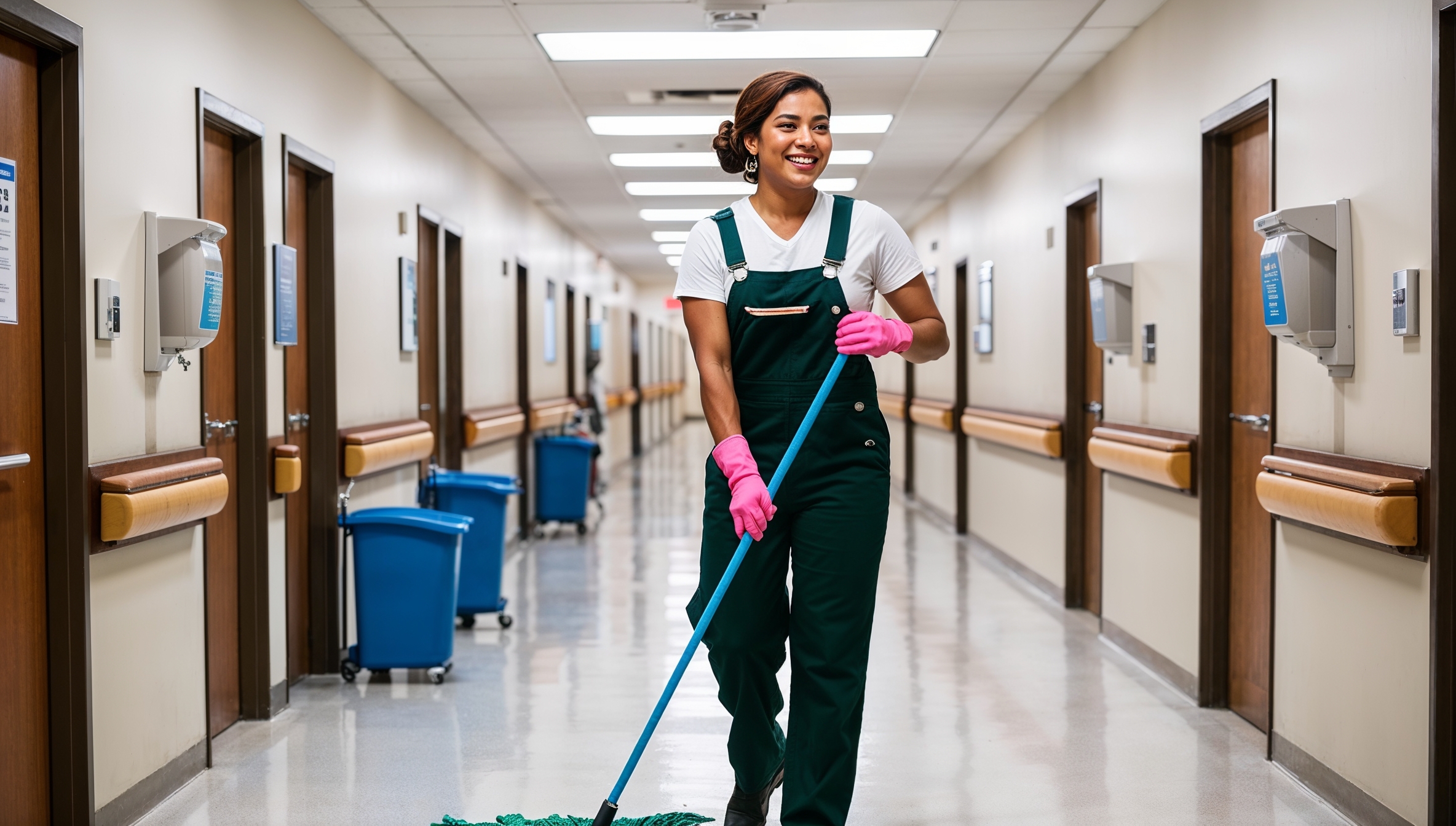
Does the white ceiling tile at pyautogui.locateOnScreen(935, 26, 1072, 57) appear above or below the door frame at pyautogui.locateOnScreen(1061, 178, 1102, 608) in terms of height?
above

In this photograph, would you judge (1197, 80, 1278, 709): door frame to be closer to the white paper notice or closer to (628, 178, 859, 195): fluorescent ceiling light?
the white paper notice

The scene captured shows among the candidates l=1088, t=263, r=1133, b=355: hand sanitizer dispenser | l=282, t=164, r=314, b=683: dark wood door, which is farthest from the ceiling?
l=1088, t=263, r=1133, b=355: hand sanitizer dispenser

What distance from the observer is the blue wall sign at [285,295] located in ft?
14.1

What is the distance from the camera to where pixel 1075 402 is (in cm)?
622

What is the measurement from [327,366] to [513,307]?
4.21 metres

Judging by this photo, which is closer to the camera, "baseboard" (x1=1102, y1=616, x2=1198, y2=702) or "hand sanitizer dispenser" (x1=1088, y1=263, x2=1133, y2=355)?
"baseboard" (x1=1102, y1=616, x2=1198, y2=702)

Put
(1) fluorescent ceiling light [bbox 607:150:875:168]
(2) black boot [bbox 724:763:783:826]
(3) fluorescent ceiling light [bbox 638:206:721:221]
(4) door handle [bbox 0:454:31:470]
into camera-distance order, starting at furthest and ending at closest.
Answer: (3) fluorescent ceiling light [bbox 638:206:721:221] → (1) fluorescent ceiling light [bbox 607:150:875:168] → (2) black boot [bbox 724:763:783:826] → (4) door handle [bbox 0:454:31:470]

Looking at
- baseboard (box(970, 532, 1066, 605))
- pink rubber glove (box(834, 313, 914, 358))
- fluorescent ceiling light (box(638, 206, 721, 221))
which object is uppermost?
fluorescent ceiling light (box(638, 206, 721, 221))

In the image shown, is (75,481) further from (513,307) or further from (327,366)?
(513,307)

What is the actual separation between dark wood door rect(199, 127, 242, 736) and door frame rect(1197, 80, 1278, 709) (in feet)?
10.9

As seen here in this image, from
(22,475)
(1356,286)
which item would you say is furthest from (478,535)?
(1356,286)

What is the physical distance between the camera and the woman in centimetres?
246

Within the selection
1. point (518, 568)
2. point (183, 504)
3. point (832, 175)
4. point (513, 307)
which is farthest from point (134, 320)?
point (832, 175)

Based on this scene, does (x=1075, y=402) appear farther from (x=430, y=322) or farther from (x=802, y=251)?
(x=802, y=251)
